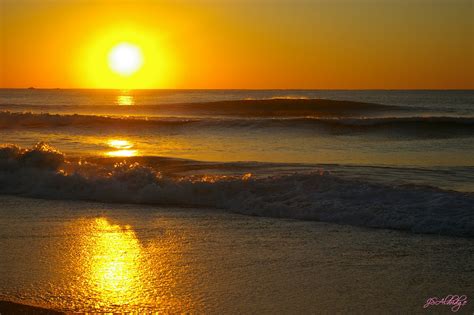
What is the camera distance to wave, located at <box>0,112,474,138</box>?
25531 millimetres

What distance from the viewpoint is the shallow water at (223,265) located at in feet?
16.2

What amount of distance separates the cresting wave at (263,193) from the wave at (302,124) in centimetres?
1528

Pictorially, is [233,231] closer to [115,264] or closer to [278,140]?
[115,264]

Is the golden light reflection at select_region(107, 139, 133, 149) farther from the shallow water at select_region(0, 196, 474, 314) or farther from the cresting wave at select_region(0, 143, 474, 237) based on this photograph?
the shallow water at select_region(0, 196, 474, 314)

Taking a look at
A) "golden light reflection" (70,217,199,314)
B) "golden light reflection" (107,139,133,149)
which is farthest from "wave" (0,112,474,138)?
"golden light reflection" (70,217,199,314)

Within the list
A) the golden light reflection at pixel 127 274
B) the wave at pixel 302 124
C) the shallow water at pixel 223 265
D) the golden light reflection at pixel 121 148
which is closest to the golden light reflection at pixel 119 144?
the golden light reflection at pixel 121 148

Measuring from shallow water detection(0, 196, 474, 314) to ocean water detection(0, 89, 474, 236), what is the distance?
0.75 m

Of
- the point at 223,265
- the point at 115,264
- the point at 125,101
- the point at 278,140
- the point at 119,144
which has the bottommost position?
the point at 223,265

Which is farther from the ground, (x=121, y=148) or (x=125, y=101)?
(x=125, y=101)

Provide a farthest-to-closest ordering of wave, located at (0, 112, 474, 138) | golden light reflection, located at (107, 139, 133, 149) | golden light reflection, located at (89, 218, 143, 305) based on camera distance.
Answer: wave, located at (0, 112, 474, 138) < golden light reflection, located at (107, 139, 133, 149) < golden light reflection, located at (89, 218, 143, 305)

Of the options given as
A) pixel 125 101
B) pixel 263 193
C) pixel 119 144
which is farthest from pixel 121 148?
pixel 125 101

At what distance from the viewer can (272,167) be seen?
42.5 feet

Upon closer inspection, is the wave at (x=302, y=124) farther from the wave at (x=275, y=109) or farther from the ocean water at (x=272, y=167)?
the wave at (x=275, y=109)

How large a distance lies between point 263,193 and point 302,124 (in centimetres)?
1880
